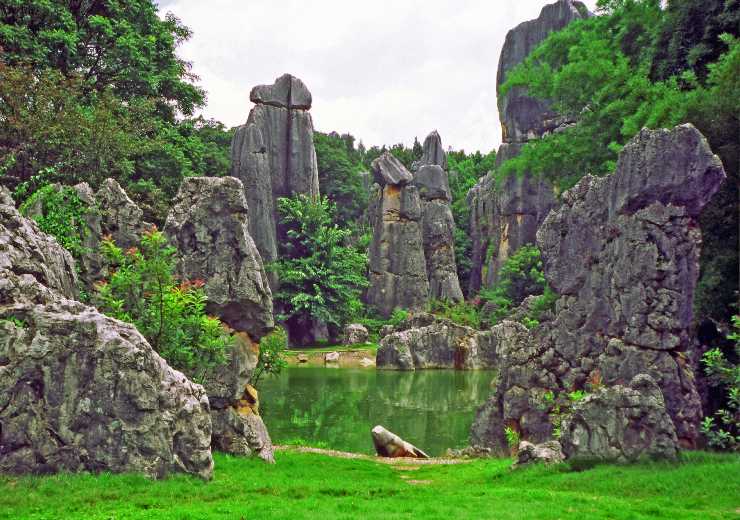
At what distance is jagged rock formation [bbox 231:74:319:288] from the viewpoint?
4650 centimetres

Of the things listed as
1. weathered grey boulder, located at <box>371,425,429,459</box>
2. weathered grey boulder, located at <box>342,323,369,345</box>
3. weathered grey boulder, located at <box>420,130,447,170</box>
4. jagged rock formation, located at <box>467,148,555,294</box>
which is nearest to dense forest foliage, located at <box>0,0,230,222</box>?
weathered grey boulder, located at <box>371,425,429,459</box>

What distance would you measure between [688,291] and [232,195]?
992 cm

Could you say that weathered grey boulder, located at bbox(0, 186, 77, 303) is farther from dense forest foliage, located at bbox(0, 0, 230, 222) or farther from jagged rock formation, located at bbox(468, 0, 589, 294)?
jagged rock formation, located at bbox(468, 0, 589, 294)

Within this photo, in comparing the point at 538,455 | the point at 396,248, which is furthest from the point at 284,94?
the point at 538,455

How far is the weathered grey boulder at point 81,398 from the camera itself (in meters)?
9.56

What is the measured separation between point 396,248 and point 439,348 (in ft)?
45.9

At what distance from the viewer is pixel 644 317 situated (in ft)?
42.5

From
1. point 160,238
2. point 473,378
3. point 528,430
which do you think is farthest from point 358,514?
point 473,378

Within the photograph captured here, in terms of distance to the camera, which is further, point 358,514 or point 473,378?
point 473,378

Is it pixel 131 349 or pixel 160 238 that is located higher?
pixel 160 238

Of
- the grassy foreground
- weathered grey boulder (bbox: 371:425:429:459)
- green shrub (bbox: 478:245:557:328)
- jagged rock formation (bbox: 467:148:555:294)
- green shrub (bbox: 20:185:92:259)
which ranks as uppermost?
jagged rock formation (bbox: 467:148:555:294)

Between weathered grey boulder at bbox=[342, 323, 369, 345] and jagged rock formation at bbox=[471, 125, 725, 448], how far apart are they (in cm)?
2848

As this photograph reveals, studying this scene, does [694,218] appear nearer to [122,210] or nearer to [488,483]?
[488,483]

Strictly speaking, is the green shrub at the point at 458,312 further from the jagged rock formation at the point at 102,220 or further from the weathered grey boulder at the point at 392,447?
the jagged rock formation at the point at 102,220
